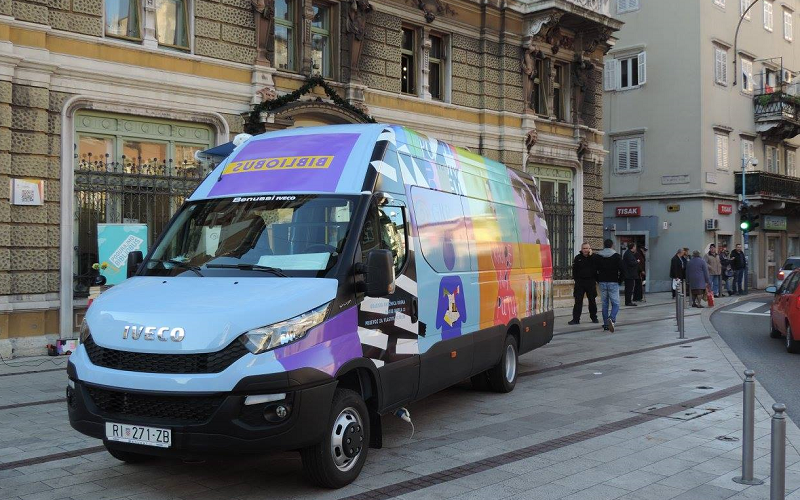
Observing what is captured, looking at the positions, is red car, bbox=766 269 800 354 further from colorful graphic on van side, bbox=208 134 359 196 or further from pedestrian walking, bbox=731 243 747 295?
pedestrian walking, bbox=731 243 747 295

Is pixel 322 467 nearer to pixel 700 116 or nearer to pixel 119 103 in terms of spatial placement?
pixel 119 103

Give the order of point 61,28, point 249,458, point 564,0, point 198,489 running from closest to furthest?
1. point 198,489
2. point 249,458
3. point 61,28
4. point 564,0

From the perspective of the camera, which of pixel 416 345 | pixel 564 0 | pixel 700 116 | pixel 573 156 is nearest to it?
pixel 416 345

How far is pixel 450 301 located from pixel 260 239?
91.5 inches

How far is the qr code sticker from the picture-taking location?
1238 centimetres

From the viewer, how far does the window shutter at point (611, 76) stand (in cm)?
3534

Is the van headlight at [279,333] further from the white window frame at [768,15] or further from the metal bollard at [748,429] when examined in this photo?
the white window frame at [768,15]

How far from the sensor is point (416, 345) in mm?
6895

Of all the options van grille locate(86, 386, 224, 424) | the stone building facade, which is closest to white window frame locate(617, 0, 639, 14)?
the stone building facade

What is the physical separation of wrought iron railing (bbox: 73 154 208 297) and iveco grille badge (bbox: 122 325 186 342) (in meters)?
8.64

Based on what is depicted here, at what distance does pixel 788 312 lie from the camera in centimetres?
1359

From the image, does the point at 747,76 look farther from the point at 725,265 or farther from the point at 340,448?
the point at 340,448

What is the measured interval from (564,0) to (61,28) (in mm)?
13970

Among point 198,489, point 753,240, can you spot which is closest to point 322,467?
point 198,489
